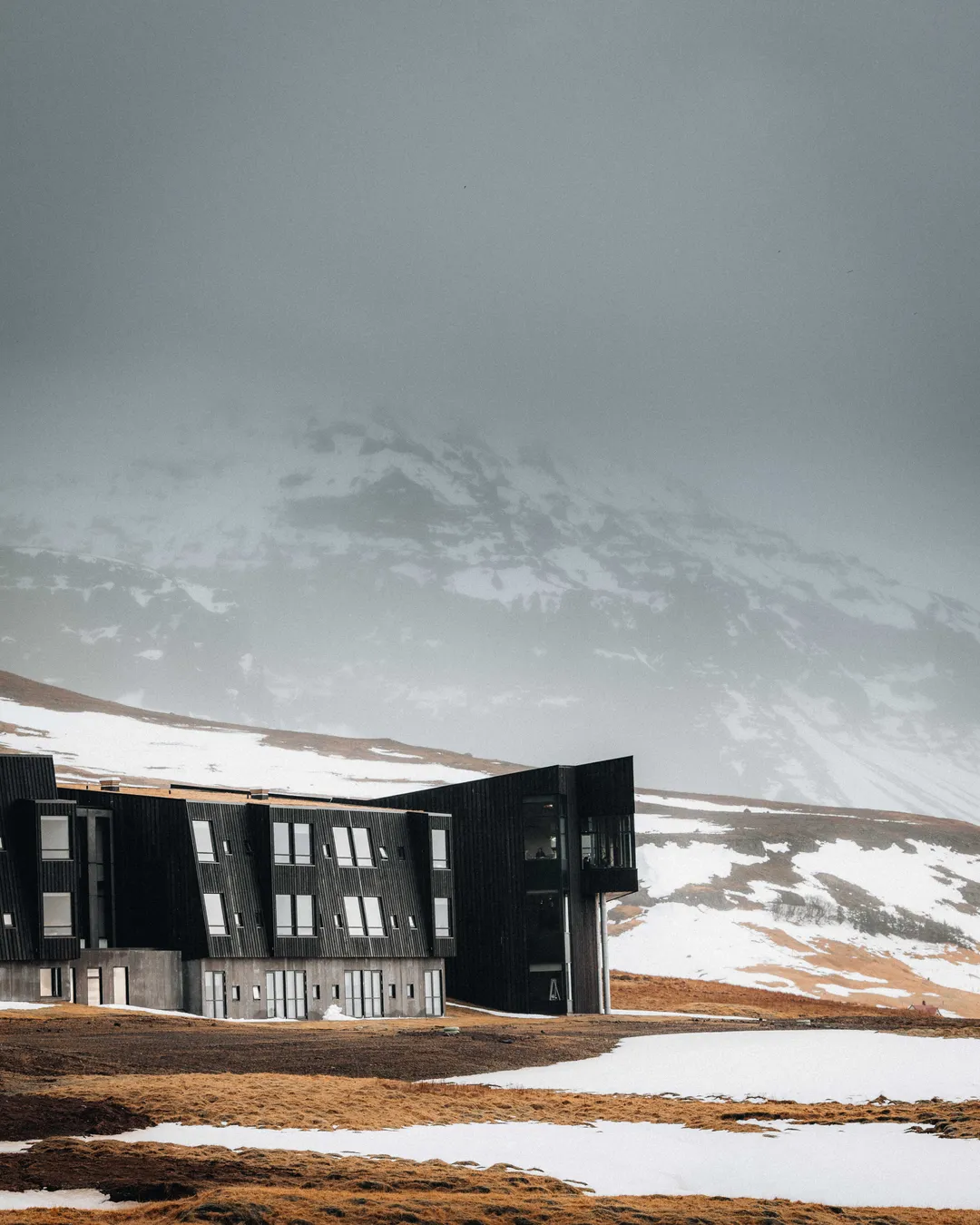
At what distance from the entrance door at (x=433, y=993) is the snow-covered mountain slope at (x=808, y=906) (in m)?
24.6

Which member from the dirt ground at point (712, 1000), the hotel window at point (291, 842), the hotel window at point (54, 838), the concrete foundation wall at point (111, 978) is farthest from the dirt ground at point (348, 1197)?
the dirt ground at point (712, 1000)

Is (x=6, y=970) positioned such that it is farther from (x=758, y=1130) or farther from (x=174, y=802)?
(x=758, y=1130)

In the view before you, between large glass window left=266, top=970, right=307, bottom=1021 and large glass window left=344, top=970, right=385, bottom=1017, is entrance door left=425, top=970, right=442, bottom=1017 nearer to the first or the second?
large glass window left=344, top=970, right=385, bottom=1017

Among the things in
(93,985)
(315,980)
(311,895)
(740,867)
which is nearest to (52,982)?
(93,985)

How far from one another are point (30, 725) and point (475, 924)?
327 ft

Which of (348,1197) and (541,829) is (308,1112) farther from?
(541,829)

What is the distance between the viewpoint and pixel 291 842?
5900 centimetres

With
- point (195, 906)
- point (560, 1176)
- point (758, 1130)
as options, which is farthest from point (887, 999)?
point (560, 1176)

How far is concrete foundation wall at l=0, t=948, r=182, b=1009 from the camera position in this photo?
169 feet

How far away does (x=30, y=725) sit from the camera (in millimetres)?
153875

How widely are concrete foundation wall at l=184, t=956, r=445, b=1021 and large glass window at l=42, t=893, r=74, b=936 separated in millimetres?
5101

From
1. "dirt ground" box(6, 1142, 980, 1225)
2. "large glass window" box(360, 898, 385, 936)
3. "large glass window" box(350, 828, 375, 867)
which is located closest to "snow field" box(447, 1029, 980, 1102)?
"dirt ground" box(6, 1142, 980, 1225)

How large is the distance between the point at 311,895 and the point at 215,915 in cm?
415

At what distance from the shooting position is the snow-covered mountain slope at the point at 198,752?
14062cm
